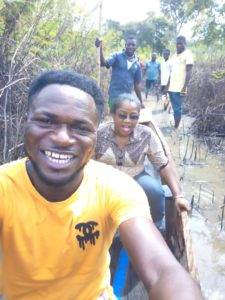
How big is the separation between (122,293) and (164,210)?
73 cm

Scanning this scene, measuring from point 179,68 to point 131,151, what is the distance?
12.4ft

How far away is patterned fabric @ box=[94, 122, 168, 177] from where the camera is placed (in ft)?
8.59

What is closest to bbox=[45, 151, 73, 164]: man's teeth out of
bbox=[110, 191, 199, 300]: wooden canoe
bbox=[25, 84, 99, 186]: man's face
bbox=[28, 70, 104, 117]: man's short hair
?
bbox=[25, 84, 99, 186]: man's face

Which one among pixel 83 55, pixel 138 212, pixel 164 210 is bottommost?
pixel 164 210

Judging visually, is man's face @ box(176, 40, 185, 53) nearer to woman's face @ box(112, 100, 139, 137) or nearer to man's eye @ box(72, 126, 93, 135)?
woman's face @ box(112, 100, 139, 137)

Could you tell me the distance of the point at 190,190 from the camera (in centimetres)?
435

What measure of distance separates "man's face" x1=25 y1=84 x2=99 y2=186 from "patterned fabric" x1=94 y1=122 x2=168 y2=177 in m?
1.38

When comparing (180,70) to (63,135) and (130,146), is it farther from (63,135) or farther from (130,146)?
(63,135)

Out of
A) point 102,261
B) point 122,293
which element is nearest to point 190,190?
point 122,293

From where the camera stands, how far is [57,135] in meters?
1.21

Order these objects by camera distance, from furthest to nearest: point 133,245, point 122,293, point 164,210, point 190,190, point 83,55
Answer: point 83,55
point 190,190
point 164,210
point 122,293
point 133,245

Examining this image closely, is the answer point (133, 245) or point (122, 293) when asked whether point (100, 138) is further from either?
point (133, 245)

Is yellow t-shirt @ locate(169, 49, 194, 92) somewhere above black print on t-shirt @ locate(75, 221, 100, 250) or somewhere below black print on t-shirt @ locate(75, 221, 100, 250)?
above

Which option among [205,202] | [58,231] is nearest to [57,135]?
[58,231]
